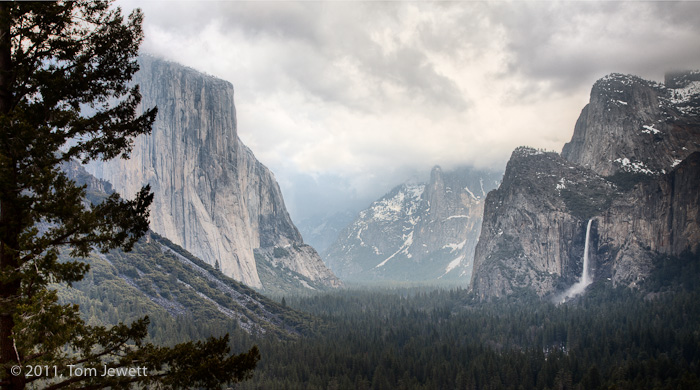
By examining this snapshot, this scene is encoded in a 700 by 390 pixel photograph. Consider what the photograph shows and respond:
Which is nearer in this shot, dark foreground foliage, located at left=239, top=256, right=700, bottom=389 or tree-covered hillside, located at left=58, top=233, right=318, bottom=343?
dark foreground foliage, located at left=239, top=256, right=700, bottom=389

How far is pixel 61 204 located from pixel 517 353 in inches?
4817

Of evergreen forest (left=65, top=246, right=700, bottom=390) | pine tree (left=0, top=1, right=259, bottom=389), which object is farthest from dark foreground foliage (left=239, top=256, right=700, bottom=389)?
pine tree (left=0, top=1, right=259, bottom=389)

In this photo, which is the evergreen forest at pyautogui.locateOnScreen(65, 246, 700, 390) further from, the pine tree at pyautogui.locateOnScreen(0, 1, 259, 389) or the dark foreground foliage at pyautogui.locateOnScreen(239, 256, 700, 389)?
the pine tree at pyautogui.locateOnScreen(0, 1, 259, 389)

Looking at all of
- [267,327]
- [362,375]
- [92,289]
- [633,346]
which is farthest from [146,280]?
[633,346]

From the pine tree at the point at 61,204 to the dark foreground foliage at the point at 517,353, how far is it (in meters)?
80.3

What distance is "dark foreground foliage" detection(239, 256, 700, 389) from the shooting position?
333 feet

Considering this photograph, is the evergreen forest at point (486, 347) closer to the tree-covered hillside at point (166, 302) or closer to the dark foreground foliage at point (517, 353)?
the dark foreground foliage at point (517, 353)

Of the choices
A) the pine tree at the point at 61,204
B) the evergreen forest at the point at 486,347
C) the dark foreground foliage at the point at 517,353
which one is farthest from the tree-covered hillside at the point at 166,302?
the pine tree at the point at 61,204

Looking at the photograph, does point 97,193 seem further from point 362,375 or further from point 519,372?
point 519,372

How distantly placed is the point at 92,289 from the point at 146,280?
1879 cm

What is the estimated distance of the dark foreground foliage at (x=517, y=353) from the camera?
101500 millimetres

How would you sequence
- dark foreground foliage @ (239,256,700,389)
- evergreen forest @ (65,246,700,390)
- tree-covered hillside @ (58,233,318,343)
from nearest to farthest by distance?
dark foreground foliage @ (239,256,700,389)
evergreen forest @ (65,246,700,390)
tree-covered hillside @ (58,233,318,343)

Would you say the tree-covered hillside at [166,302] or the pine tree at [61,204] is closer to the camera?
the pine tree at [61,204]

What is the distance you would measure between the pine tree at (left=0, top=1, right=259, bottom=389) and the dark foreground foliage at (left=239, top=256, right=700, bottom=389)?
80.3 meters
